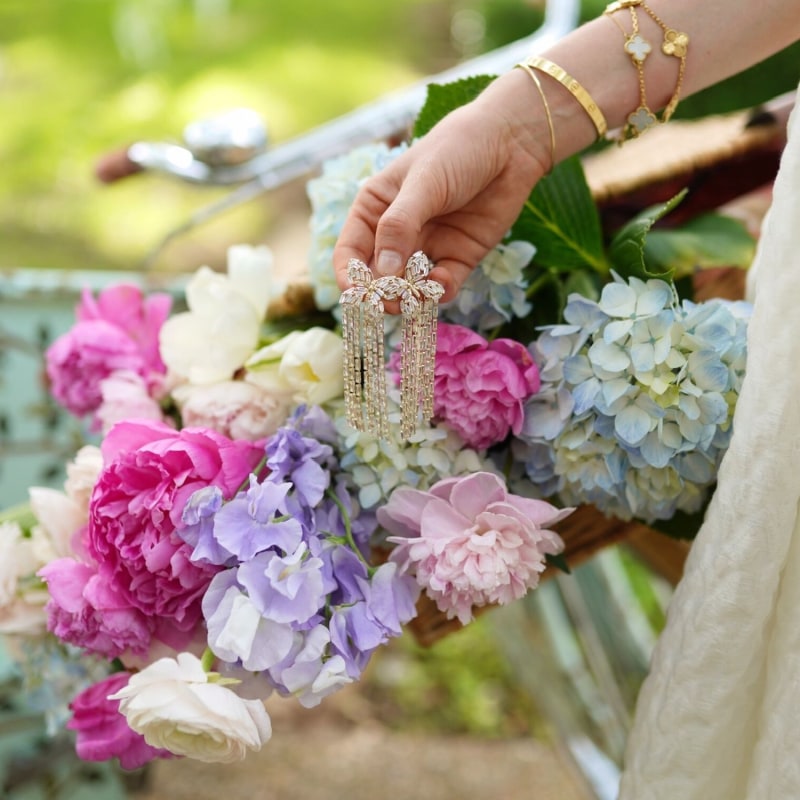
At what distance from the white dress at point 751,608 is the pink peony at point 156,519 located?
0.30 meters

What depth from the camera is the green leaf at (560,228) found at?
72 cm

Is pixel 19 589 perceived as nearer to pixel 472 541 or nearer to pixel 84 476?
pixel 84 476

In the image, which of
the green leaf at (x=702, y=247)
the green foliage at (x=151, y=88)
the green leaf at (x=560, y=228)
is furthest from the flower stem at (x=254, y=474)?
the green foliage at (x=151, y=88)

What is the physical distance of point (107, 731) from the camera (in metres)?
0.65

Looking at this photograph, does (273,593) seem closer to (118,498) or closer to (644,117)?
(118,498)

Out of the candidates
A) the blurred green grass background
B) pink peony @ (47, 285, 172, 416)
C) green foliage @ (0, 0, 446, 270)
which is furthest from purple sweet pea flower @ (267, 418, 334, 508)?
green foliage @ (0, 0, 446, 270)

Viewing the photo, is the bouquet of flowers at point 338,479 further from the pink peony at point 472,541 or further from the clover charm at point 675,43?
the clover charm at point 675,43

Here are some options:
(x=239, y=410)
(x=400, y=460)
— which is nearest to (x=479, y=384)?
(x=400, y=460)

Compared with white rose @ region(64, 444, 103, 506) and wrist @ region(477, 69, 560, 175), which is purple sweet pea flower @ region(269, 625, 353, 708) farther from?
wrist @ region(477, 69, 560, 175)

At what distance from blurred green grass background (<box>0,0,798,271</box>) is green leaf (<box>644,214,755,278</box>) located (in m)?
1.83

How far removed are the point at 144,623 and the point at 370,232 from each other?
0.97ft

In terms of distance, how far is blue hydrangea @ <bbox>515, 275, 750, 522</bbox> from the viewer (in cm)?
60

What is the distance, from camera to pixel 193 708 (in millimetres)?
539

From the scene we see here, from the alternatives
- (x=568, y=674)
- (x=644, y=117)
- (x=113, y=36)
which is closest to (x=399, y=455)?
(x=644, y=117)
